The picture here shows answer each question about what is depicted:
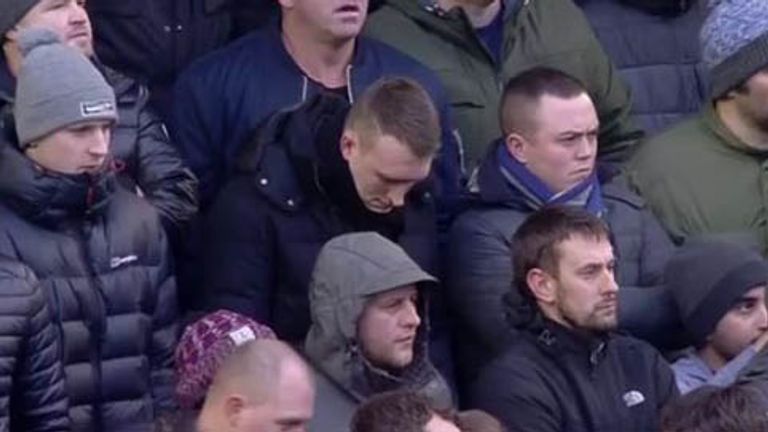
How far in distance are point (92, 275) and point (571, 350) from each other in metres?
1.29

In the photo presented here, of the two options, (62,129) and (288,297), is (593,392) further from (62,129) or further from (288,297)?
(62,129)

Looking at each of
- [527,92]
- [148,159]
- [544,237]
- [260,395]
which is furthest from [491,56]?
[260,395]

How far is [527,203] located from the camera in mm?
7699

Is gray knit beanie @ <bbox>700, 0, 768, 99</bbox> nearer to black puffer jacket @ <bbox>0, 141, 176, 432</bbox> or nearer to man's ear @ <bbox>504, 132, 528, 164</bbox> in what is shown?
man's ear @ <bbox>504, 132, 528, 164</bbox>

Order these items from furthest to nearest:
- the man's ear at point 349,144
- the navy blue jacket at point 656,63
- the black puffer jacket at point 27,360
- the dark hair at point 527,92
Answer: the navy blue jacket at point 656,63 → the dark hair at point 527,92 → the man's ear at point 349,144 → the black puffer jacket at point 27,360

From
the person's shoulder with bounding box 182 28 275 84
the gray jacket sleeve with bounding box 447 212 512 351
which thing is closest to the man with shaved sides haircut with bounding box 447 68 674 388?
the gray jacket sleeve with bounding box 447 212 512 351

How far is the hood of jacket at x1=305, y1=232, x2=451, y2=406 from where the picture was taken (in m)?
6.94

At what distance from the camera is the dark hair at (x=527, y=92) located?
306 inches

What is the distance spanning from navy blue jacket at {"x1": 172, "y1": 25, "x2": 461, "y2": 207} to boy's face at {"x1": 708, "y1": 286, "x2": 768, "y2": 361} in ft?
2.93

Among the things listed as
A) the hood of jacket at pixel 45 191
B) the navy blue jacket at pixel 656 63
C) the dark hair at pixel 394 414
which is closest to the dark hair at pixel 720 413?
the dark hair at pixel 394 414

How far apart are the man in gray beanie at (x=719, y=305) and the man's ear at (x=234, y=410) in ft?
5.97

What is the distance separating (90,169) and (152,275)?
0.35m

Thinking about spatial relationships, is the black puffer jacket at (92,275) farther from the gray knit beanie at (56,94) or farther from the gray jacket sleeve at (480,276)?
the gray jacket sleeve at (480,276)

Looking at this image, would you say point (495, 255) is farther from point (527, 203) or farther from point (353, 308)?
point (353, 308)
